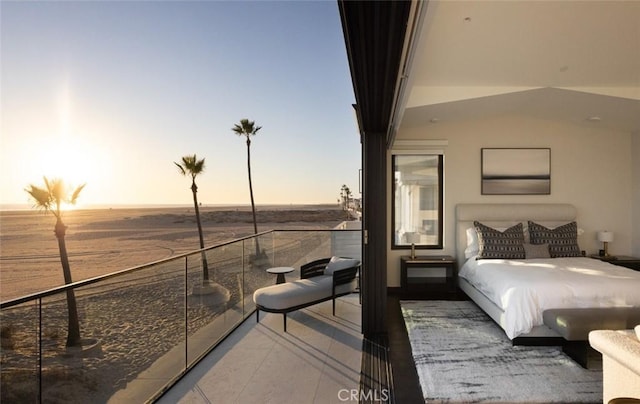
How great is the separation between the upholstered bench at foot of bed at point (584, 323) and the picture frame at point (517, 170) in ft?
9.28

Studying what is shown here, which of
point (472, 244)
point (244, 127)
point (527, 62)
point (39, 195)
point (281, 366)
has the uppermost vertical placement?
point (244, 127)

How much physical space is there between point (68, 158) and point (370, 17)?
13.9 m

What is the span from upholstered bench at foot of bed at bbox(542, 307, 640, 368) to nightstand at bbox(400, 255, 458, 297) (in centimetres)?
227

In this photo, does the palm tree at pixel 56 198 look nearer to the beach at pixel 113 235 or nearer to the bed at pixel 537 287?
Result: the beach at pixel 113 235

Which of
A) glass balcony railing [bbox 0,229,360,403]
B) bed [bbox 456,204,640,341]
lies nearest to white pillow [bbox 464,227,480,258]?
bed [bbox 456,204,640,341]

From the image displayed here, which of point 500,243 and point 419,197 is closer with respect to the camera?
point 500,243

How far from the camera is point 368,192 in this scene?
13.5 feet

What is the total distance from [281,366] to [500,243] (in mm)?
3538

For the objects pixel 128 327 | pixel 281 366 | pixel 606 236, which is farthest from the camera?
pixel 606 236

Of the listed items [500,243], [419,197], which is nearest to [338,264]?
[419,197]

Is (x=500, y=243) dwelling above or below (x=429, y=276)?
above

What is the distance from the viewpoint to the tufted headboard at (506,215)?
5.86 m

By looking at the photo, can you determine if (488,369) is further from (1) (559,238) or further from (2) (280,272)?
(1) (559,238)

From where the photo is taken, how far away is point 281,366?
332 centimetres
